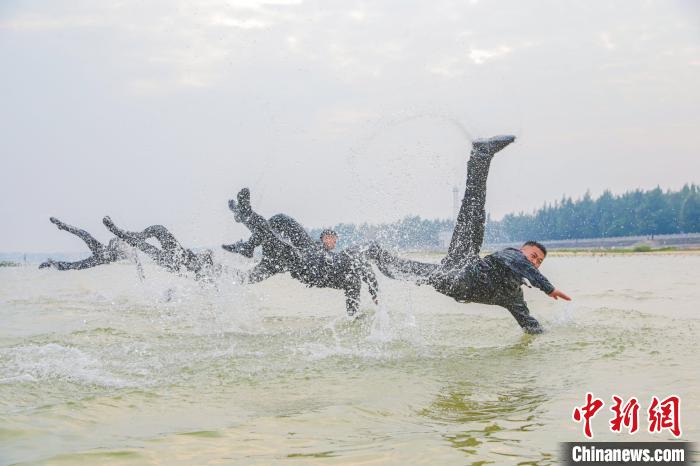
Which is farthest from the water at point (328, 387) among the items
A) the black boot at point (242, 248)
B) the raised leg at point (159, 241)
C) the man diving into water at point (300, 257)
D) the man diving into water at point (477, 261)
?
the raised leg at point (159, 241)

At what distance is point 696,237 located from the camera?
95312mm

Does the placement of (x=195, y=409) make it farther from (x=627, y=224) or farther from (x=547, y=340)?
(x=627, y=224)

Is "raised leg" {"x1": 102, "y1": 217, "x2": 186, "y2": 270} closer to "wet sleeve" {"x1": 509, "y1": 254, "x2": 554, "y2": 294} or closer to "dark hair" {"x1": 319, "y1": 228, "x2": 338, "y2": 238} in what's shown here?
"dark hair" {"x1": 319, "y1": 228, "x2": 338, "y2": 238}

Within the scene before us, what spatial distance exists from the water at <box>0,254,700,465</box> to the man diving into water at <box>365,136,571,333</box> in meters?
0.74

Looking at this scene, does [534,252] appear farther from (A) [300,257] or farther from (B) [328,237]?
(B) [328,237]

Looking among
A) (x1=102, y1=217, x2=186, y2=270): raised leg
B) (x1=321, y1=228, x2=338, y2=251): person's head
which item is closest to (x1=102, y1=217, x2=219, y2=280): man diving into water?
(x1=102, y1=217, x2=186, y2=270): raised leg

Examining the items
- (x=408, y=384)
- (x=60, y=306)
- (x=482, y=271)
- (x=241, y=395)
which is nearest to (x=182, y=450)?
(x=241, y=395)

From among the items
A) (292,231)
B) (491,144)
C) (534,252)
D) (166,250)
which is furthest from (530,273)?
(166,250)

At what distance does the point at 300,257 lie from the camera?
11930 millimetres

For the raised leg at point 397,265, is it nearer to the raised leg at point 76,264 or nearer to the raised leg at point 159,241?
the raised leg at point 159,241

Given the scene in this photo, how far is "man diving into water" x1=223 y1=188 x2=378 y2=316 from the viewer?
1174 centimetres

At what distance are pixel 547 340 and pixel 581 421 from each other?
443 centimetres

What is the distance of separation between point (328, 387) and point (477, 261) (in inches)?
139

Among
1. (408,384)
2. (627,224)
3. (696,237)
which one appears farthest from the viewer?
(627,224)
